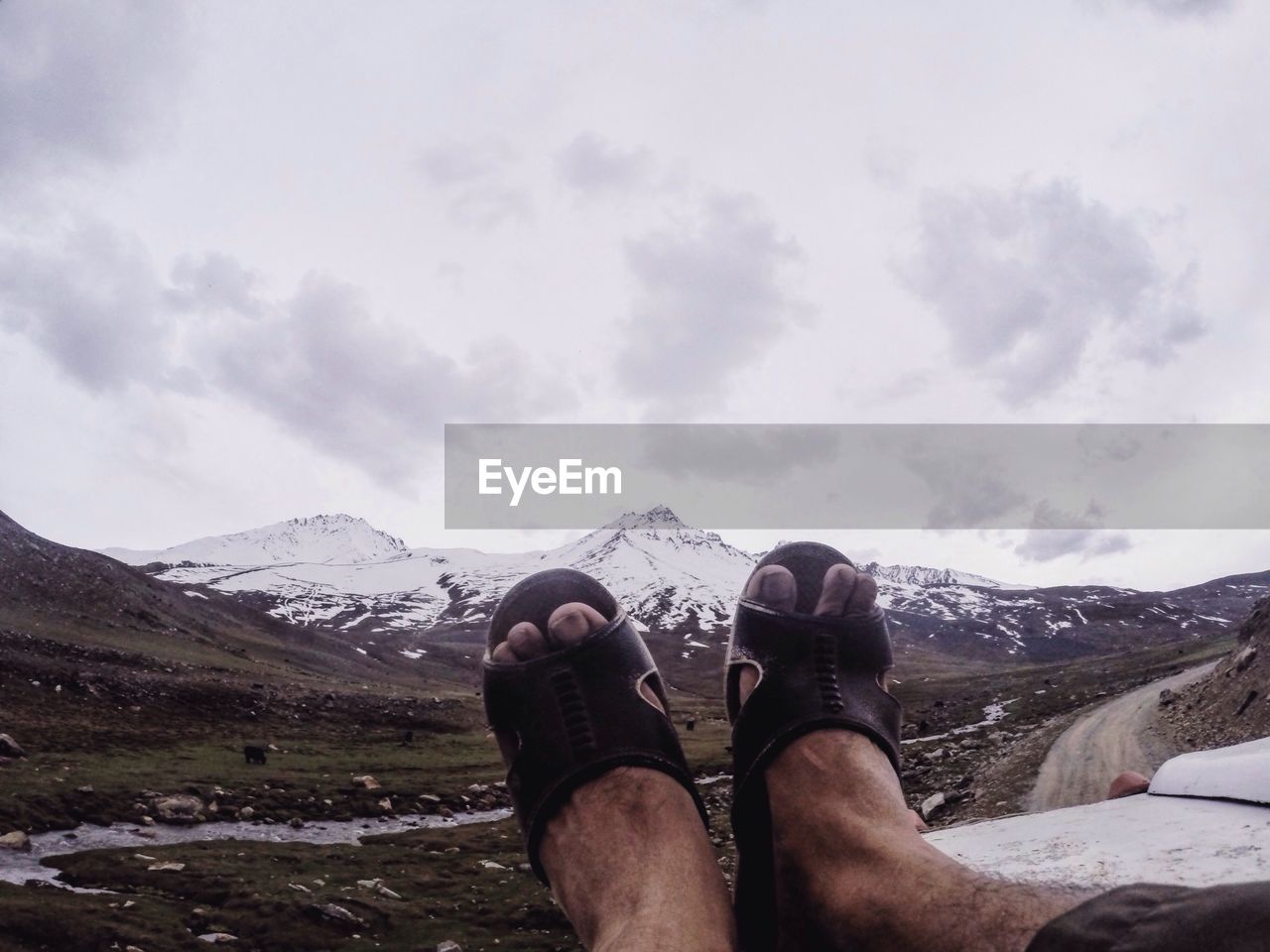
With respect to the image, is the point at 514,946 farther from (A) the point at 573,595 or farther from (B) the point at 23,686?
(B) the point at 23,686

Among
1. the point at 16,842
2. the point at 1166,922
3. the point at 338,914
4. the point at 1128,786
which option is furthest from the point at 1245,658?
the point at 16,842

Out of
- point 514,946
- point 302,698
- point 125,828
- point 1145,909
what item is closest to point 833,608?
point 1145,909

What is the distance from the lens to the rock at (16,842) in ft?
40.9

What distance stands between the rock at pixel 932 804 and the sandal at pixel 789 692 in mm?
11622

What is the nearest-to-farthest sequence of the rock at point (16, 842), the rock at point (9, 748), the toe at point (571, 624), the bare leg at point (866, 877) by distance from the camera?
1. the bare leg at point (866, 877)
2. the toe at point (571, 624)
3. the rock at point (16, 842)
4. the rock at point (9, 748)

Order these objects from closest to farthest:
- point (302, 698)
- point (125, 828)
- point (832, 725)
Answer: point (832, 725)
point (125, 828)
point (302, 698)

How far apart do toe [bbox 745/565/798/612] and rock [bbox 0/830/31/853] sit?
581 inches

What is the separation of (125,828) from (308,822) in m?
4.01

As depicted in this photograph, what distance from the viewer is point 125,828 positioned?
49.2ft

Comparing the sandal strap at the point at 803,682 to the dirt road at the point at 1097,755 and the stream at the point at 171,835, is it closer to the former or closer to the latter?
the dirt road at the point at 1097,755

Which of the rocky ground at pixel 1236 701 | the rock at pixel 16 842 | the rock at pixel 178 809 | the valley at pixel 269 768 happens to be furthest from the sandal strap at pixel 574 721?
the rocky ground at pixel 1236 701

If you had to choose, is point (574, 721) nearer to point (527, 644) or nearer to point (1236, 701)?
point (527, 644)

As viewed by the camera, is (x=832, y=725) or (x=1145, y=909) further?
(x=832, y=725)

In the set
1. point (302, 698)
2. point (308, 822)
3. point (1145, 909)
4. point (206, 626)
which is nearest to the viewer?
point (1145, 909)
